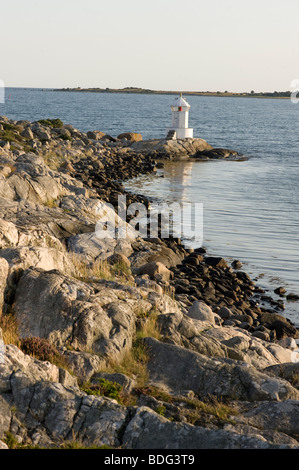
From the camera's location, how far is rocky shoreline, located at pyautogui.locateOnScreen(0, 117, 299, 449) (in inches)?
257

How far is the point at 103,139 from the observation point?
60.8 meters

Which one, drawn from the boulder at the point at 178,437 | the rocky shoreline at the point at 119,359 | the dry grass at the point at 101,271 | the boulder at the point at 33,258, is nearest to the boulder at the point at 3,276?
the rocky shoreline at the point at 119,359

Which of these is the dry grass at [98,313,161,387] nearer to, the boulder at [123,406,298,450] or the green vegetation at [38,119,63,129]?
the boulder at [123,406,298,450]

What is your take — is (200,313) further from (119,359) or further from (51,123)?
(51,123)

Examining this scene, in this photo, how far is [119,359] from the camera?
9.18m

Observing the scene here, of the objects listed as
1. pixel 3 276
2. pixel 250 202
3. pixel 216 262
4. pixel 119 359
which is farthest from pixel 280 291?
pixel 250 202

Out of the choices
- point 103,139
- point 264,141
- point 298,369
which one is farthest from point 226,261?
point 264,141

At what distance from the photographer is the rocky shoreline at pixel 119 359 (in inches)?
257

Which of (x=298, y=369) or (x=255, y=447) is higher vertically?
(x=255, y=447)

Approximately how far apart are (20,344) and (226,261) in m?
14.5

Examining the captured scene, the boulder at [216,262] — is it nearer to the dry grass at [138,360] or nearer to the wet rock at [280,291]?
the wet rock at [280,291]

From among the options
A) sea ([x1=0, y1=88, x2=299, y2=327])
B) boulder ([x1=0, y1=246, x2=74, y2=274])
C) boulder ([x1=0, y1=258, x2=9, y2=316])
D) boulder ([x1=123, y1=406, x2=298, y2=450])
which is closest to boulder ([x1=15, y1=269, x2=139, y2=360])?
boulder ([x1=0, y1=258, x2=9, y2=316])

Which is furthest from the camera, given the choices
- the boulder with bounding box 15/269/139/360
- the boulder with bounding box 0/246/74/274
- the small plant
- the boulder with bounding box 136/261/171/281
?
the boulder with bounding box 136/261/171/281

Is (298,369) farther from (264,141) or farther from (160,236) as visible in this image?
Answer: (264,141)
